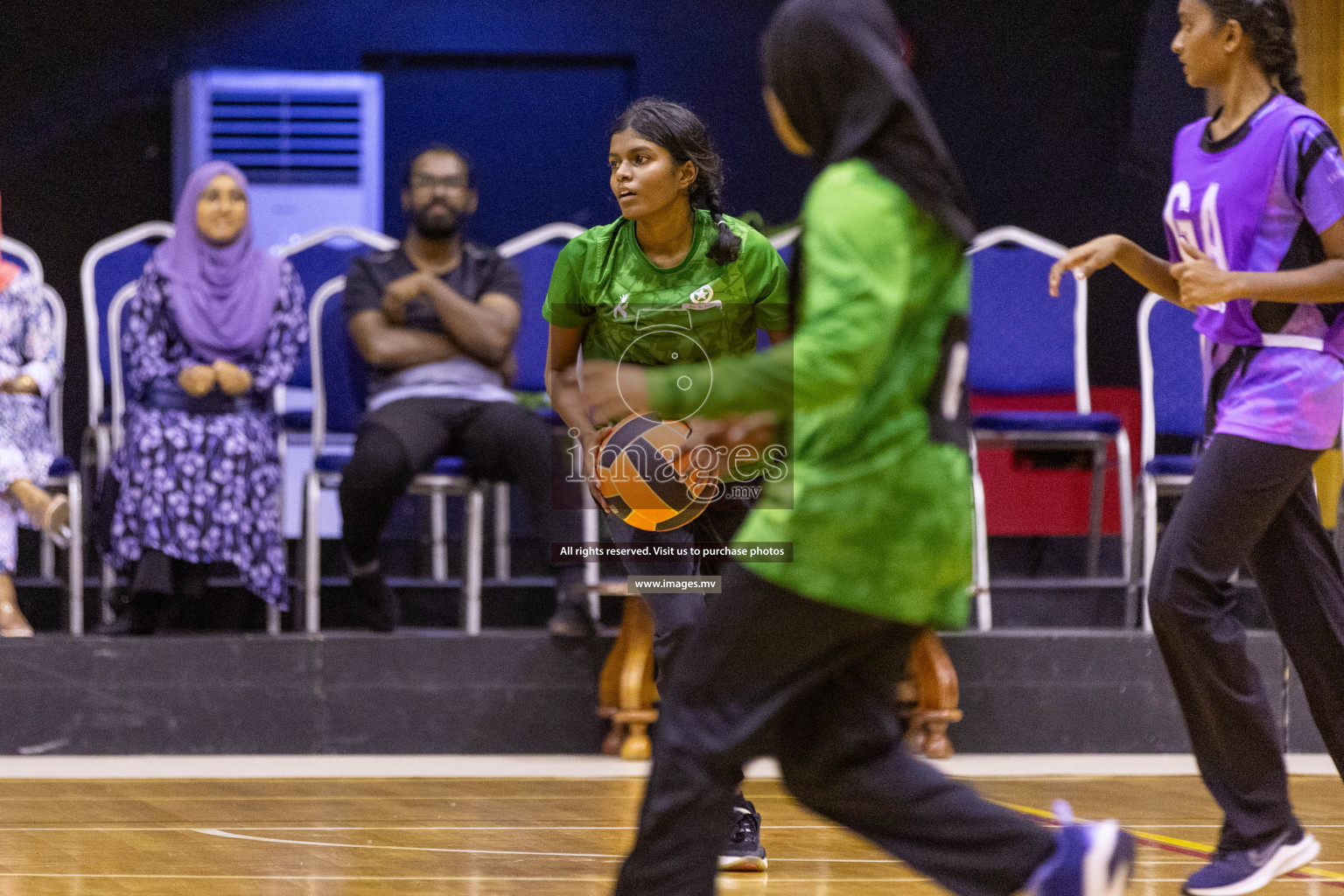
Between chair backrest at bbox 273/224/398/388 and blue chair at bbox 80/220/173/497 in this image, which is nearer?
blue chair at bbox 80/220/173/497

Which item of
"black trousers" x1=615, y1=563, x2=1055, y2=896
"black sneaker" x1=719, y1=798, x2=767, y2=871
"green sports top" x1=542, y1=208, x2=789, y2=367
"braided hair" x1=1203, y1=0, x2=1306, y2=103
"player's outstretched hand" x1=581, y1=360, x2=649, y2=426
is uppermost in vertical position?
"braided hair" x1=1203, y1=0, x2=1306, y2=103

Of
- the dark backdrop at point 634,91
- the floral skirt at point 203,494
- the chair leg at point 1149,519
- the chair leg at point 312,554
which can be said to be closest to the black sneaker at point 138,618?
the floral skirt at point 203,494

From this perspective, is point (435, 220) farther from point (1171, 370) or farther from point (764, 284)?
point (1171, 370)

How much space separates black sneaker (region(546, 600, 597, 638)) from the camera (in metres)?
3.86

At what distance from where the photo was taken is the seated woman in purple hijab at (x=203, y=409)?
12.9ft

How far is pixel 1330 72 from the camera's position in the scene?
15.1 feet

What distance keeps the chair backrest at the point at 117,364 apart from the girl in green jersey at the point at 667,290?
2.20 metres

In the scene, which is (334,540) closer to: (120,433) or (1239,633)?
(120,433)

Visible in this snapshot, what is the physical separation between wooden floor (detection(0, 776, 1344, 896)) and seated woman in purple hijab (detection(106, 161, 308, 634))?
74cm

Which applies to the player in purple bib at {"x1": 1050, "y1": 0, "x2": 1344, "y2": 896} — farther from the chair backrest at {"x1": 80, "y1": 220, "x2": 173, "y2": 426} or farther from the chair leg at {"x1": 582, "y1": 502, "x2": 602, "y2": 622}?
the chair backrest at {"x1": 80, "y1": 220, "x2": 173, "y2": 426}

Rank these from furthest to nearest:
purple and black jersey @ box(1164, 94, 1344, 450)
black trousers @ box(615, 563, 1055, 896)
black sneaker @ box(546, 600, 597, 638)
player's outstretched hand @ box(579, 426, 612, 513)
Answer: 1. black sneaker @ box(546, 600, 597, 638)
2. player's outstretched hand @ box(579, 426, 612, 513)
3. purple and black jersey @ box(1164, 94, 1344, 450)
4. black trousers @ box(615, 563, 1055, 896)

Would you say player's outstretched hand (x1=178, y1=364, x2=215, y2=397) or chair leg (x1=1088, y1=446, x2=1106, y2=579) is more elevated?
player's outstretched hand (x1=178, y1=364, x2=215, y2=397)

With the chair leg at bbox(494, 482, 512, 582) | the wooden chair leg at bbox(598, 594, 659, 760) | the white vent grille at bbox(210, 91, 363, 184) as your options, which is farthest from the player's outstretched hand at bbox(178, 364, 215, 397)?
the white vent grille at bbox(210, 91, 363, 184)

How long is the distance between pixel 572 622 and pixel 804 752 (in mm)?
2311
